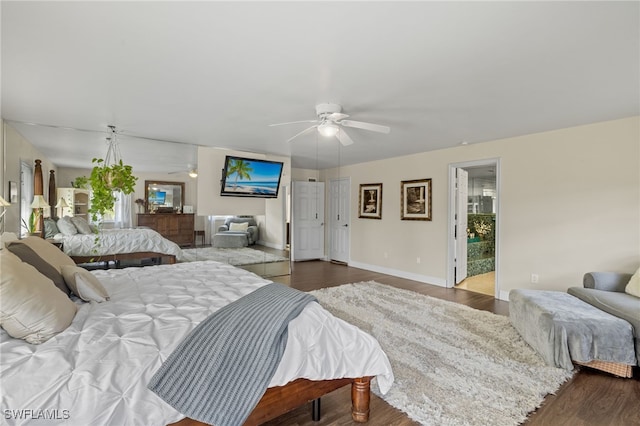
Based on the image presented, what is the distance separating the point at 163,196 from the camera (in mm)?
4555

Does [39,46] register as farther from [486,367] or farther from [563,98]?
[563,98]

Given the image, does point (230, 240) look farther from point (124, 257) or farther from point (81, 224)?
point (81, 224)

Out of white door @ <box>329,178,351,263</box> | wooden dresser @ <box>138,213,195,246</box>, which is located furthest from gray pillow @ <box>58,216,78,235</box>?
white door @ <box>329,178,351,263</box>

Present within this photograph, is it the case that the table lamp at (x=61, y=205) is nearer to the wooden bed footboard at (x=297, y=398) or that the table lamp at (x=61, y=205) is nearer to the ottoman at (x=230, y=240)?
the ottoman at (x=230, y=240)

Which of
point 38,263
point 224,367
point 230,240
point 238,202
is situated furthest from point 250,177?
point 224,367

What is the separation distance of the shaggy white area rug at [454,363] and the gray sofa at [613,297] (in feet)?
2.25

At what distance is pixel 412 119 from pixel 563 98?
1.39m

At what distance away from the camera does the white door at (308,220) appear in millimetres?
7211

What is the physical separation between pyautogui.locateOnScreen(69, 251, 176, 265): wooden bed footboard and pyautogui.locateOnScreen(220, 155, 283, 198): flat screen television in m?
1.32

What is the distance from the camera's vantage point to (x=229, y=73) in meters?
2.31

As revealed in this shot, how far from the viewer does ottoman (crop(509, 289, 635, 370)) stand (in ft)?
7.67

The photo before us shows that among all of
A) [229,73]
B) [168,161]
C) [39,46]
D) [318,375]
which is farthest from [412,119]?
[168,161]

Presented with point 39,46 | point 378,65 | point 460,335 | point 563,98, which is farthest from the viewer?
point 460,335

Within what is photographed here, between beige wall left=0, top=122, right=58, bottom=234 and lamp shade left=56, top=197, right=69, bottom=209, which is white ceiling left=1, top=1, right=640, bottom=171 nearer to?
beige wall left=0, top=122, right=58, bottom=234
